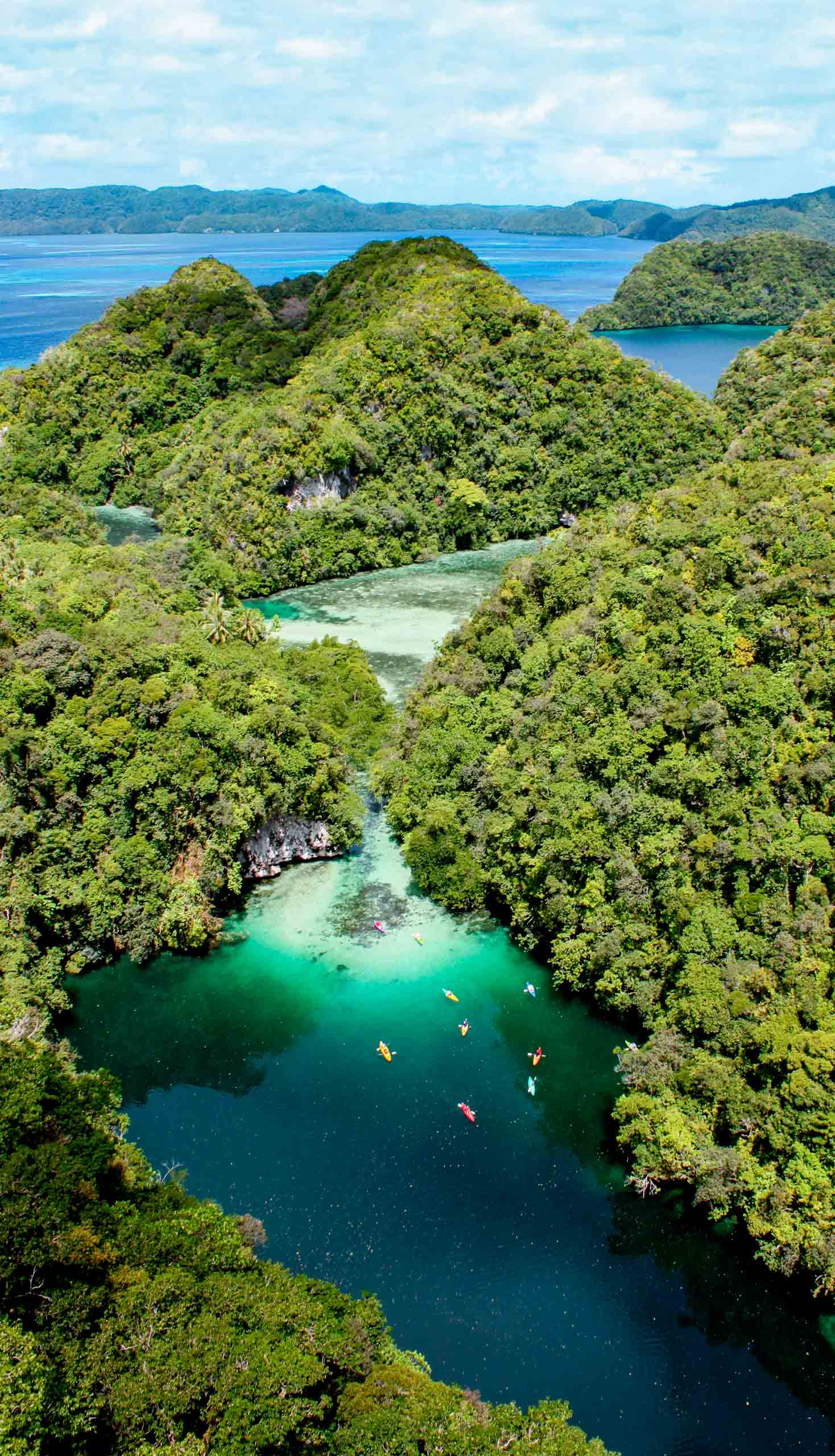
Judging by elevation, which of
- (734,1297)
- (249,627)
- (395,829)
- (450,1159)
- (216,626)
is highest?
(216,626)

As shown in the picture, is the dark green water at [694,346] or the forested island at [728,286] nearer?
the dark green water at [694,346]

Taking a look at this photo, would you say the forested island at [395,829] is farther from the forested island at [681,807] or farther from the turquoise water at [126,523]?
the turquoise water at [126,523]

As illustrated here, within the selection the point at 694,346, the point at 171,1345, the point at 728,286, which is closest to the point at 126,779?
the point at 171,1345

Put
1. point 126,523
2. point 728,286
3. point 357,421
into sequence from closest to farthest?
point 357,421 → point 126,523 → point 728,286

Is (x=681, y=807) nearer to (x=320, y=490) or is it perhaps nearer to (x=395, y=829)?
(x=395, y=829)

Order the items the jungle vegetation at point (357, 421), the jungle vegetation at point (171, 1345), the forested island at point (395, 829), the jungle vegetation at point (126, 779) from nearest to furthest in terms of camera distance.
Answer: the jungle vegetation at point (171, 1345)
the forested island at point (395, 829)
the jungle vegetation at point (126, 779)
the jungle vegetation at point (357, 421)

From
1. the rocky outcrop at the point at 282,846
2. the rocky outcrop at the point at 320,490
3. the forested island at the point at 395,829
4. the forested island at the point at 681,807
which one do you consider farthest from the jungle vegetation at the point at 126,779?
the rocky outcrop at the point at 320,490

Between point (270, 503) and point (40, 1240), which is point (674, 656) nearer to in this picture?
point (40, 1240)
